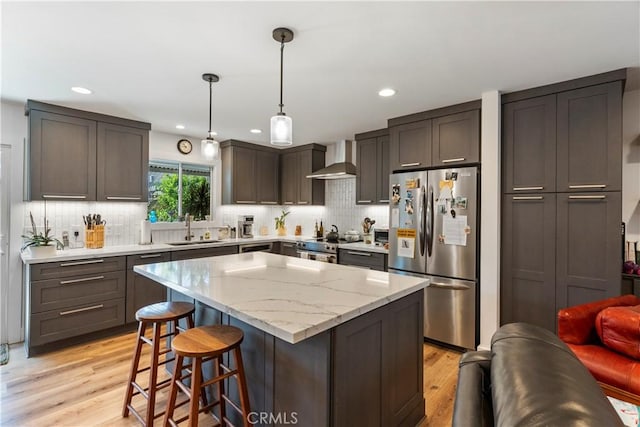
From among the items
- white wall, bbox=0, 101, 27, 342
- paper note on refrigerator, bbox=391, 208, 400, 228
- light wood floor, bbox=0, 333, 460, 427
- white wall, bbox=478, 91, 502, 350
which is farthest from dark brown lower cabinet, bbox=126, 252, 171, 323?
white wall, bbox=478, 91, 502, 350

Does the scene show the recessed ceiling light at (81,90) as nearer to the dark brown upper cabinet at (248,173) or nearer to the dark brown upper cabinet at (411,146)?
the dark brown upper cabinet at (248,173)

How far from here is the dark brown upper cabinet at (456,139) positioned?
2.96m

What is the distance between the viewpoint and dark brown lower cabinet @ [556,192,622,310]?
2.37 metres

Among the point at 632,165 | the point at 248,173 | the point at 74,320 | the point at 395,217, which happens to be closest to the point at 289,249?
the point at 248,173

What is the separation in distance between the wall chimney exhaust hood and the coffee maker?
1201 mm

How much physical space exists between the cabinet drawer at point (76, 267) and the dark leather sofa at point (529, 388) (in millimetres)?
3473

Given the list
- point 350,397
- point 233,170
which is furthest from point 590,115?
point 233,170

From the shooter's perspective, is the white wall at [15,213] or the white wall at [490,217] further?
the white wall at [15,213]

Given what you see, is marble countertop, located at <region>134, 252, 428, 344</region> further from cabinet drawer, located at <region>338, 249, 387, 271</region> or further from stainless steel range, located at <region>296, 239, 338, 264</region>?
stainless steel range, located at <region>296, 239, 338, 264</region>

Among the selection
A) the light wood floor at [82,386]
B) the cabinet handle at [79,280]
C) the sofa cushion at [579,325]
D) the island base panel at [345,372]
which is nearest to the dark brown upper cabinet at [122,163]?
the cabinet handle at [79,280]

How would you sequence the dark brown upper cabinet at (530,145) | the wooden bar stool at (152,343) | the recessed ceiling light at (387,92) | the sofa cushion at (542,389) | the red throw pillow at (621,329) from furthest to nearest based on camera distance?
the recessed ceiling light at (387,92) → the dark brown upper cabinet at (530,145) → the wooden bar stool at (152,343) → the red throw pillow at (621,329) → the sofa cushion at (542,389)

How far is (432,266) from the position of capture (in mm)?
3168

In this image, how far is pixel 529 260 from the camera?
275cm

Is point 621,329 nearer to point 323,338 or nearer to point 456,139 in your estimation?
point 323,338
